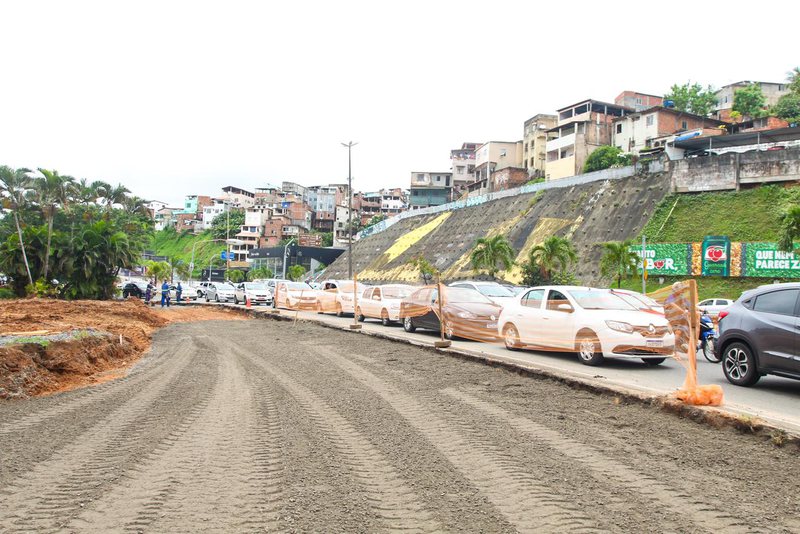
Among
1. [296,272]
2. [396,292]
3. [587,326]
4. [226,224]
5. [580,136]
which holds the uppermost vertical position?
[580,136]

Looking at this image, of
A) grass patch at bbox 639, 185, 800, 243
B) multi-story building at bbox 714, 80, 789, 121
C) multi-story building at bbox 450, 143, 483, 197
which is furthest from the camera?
multi-story building at bbox 450, 143, 483, 197

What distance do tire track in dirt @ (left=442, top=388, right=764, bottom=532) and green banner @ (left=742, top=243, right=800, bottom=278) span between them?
35.2m

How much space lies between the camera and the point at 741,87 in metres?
80.1

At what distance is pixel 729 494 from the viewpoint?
4629 millimetres

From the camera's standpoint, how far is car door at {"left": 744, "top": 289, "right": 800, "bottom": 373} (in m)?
8.73

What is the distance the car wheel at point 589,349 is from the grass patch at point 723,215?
31.6 metres

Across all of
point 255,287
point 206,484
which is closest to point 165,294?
point 255,287

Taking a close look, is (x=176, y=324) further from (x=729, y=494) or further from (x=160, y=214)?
(x=160, y=214)

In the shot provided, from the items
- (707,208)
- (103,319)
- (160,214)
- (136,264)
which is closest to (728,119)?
(707,208)

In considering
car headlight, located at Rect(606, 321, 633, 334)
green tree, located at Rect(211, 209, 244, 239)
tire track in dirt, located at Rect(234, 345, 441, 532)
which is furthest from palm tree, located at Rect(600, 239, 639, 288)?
green tree, located at Rect(211, 209, 244, 239)

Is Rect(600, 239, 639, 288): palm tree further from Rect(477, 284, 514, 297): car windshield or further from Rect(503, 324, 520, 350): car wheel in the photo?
Rect(503, 324, 520, 350): car wheel

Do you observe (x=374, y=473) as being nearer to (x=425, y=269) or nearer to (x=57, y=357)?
(x=57, y=357)

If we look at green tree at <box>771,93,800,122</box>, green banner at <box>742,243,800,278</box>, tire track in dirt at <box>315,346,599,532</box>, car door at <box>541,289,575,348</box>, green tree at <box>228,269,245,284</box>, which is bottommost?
tire track in dirt at <box>315,346,599,532</box>

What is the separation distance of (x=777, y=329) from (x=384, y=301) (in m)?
15.3
